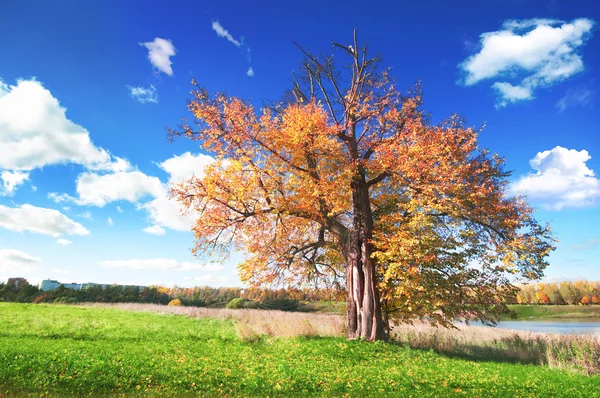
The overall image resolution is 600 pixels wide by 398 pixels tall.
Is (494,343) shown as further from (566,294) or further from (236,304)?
(566,294)

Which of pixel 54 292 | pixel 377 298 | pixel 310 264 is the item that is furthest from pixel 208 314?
pixel 54 292

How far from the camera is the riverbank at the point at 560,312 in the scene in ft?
233

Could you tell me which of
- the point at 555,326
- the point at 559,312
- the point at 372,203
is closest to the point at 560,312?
the point at 559,312

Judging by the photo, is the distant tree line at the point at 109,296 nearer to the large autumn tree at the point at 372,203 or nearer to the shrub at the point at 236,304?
the shrub at the point at 236,304

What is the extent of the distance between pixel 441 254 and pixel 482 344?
29.3 feet

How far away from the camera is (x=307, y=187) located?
18016 millimetres

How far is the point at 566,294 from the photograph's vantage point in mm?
80625

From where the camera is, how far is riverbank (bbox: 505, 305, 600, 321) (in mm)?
71000

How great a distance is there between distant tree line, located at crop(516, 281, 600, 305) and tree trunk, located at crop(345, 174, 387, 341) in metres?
79.0

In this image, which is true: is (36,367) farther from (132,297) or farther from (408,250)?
(132,297)

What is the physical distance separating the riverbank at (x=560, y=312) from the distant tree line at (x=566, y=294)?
4.20 meters

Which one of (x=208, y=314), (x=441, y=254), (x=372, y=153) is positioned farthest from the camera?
(x=208, y=314)

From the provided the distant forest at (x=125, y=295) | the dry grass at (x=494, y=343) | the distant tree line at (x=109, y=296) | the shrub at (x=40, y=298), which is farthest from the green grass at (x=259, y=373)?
the shrub at (x=40, y=298)

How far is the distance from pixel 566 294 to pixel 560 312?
32.8ft
